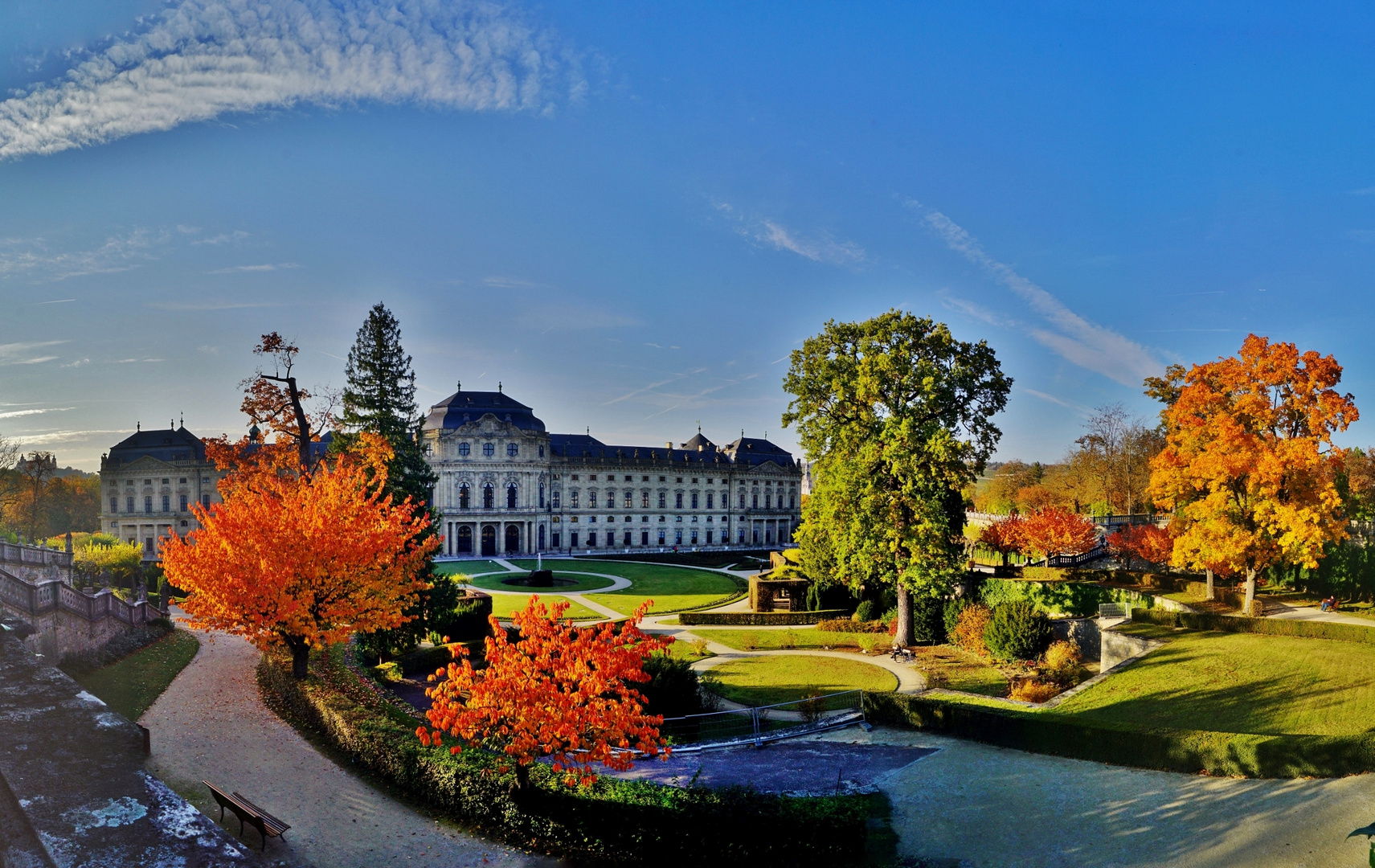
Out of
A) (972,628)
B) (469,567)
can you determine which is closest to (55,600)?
(972,628)

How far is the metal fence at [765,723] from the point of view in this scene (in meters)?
18.6

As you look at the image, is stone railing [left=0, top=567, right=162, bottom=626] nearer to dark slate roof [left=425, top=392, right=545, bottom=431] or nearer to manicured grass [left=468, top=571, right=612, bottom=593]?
manicured grass [left=468, top=571, right=612, bottom=593]

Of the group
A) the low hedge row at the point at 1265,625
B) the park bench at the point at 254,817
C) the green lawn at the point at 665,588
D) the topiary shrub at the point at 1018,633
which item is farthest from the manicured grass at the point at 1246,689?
the green lawn at the point at 665,588

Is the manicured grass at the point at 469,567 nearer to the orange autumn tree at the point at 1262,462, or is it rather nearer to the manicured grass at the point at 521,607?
the manicured grass at the point at 521,607

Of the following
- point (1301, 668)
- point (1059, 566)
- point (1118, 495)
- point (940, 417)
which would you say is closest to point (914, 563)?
point (940, 417)

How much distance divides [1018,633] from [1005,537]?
66.3 feet

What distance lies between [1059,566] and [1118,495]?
2328 cm

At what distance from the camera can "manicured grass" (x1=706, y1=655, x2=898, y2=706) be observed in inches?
966

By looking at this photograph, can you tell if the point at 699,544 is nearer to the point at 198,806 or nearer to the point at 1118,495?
the point at 1118,495

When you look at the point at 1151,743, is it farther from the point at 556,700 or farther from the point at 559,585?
the point at 559,585

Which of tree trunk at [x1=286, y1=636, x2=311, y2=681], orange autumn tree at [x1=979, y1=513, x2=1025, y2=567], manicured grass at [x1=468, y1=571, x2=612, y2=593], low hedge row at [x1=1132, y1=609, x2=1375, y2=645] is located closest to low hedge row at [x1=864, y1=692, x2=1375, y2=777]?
low hedge row at [x1=1132, y1=609, x2=1375, y2=645]

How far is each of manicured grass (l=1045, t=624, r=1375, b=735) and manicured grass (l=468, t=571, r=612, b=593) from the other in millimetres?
35787

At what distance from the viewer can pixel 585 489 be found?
291 feet

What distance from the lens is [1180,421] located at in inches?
1288
